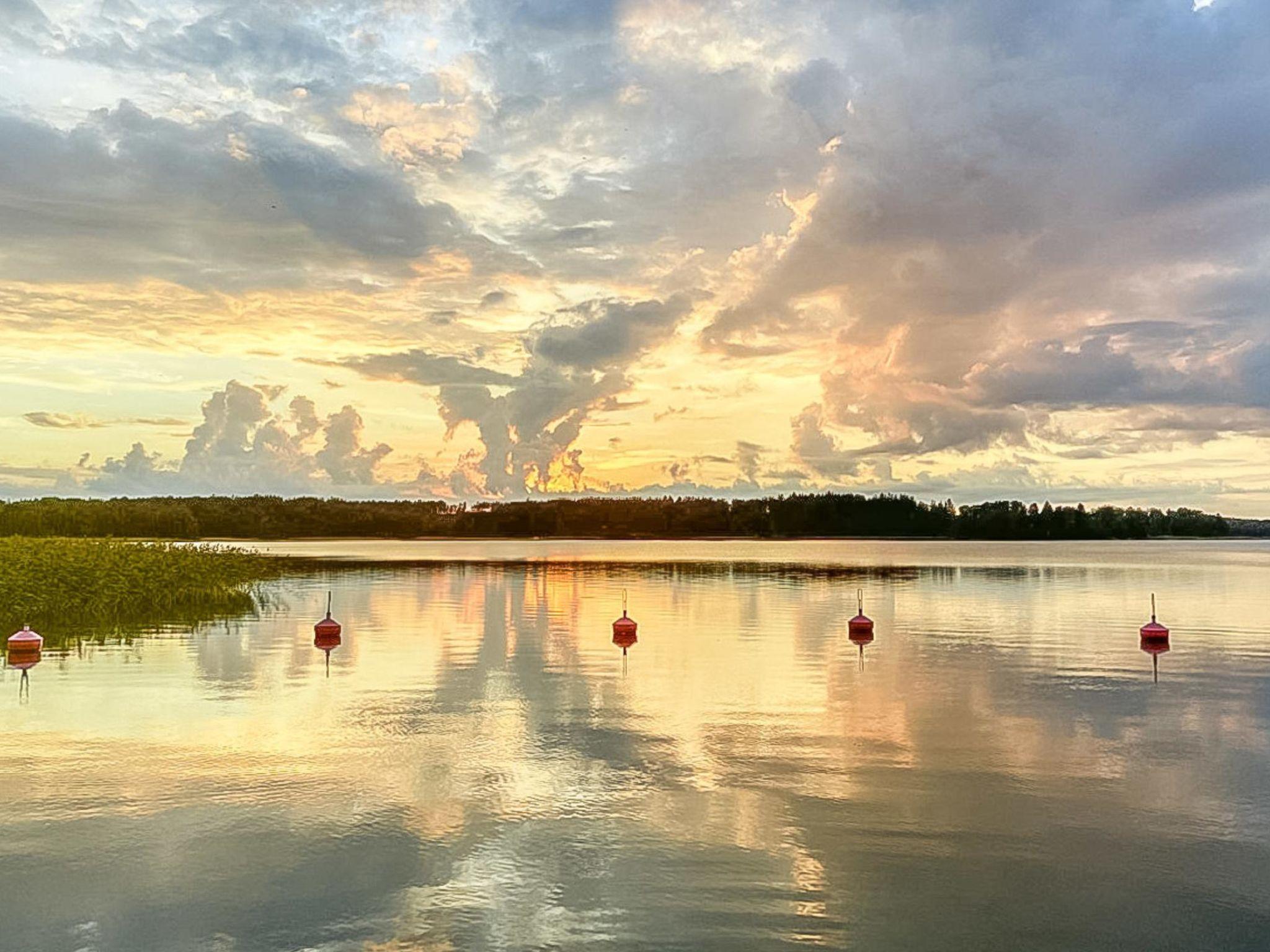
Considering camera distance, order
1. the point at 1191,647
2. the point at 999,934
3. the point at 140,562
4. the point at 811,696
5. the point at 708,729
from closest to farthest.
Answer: the point at 999,934 → the point at 708,729 → the point at 811,696 → the point at 1191,647 → the point at 140,562

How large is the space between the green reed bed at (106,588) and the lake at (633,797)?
1049 centimetres

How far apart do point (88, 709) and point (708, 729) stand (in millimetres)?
16980

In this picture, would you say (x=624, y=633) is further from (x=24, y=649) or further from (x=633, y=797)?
(x=633, y=797)

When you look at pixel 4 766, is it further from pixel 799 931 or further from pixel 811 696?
pixel 811 696

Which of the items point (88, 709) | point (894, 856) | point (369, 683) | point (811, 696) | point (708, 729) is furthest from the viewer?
point (369, 683)

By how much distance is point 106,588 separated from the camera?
178 feet

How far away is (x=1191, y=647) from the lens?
4453 centimetres

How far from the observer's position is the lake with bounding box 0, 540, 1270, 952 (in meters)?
13.2

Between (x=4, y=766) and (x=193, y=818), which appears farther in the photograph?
(x=4, y=766)

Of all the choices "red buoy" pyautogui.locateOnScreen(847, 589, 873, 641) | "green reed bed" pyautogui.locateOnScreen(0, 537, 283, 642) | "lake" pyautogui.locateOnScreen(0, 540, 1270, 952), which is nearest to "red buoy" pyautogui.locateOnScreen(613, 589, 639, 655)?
"lake" pyautogui.locateOnScreen(0, 540, 1270, 952)

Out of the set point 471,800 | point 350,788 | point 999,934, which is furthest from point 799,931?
point 350,788

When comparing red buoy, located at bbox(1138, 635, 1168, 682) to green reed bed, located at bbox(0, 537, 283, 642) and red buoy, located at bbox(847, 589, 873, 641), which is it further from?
green reed bed, located at bbox(0, 537, 283, 642)

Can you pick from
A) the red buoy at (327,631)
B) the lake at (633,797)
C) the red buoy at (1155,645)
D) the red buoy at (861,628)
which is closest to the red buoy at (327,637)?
the red buoy at (327,631)

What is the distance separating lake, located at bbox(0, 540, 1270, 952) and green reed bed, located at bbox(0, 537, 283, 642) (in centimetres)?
1049
